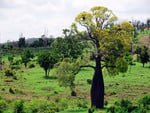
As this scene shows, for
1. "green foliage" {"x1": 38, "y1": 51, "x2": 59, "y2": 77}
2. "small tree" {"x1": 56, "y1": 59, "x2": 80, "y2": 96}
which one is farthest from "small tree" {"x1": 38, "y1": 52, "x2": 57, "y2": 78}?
"small tree" {"x1": 56, "y1": 59, "x2": 80, "y2": 96}

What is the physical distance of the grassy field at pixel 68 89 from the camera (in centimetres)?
3394

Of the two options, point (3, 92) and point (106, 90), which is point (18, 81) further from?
point (106, 90)

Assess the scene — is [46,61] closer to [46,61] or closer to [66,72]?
[46,61]

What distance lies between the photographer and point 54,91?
41.2 meters

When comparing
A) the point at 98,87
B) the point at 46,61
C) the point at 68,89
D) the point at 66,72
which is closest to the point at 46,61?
the point at 46,61

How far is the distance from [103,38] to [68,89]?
14.2m

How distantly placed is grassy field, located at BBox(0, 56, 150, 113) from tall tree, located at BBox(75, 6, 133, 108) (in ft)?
6.94

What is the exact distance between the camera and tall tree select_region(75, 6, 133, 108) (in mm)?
30531

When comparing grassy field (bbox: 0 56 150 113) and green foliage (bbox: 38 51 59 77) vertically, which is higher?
green foliage (bbox: 38 51 59 77)

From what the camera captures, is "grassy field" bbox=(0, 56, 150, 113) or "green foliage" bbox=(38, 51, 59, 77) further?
"green foliage" bbox=(38, 51, 59, 77)

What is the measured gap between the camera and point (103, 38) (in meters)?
30.4

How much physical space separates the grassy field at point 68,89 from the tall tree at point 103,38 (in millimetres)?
2115

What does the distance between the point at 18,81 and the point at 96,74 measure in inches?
821

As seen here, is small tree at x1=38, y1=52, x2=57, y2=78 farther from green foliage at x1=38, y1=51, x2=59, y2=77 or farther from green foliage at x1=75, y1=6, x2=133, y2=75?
green foliage at x1=75, y1=6, x2=133, y2=75
